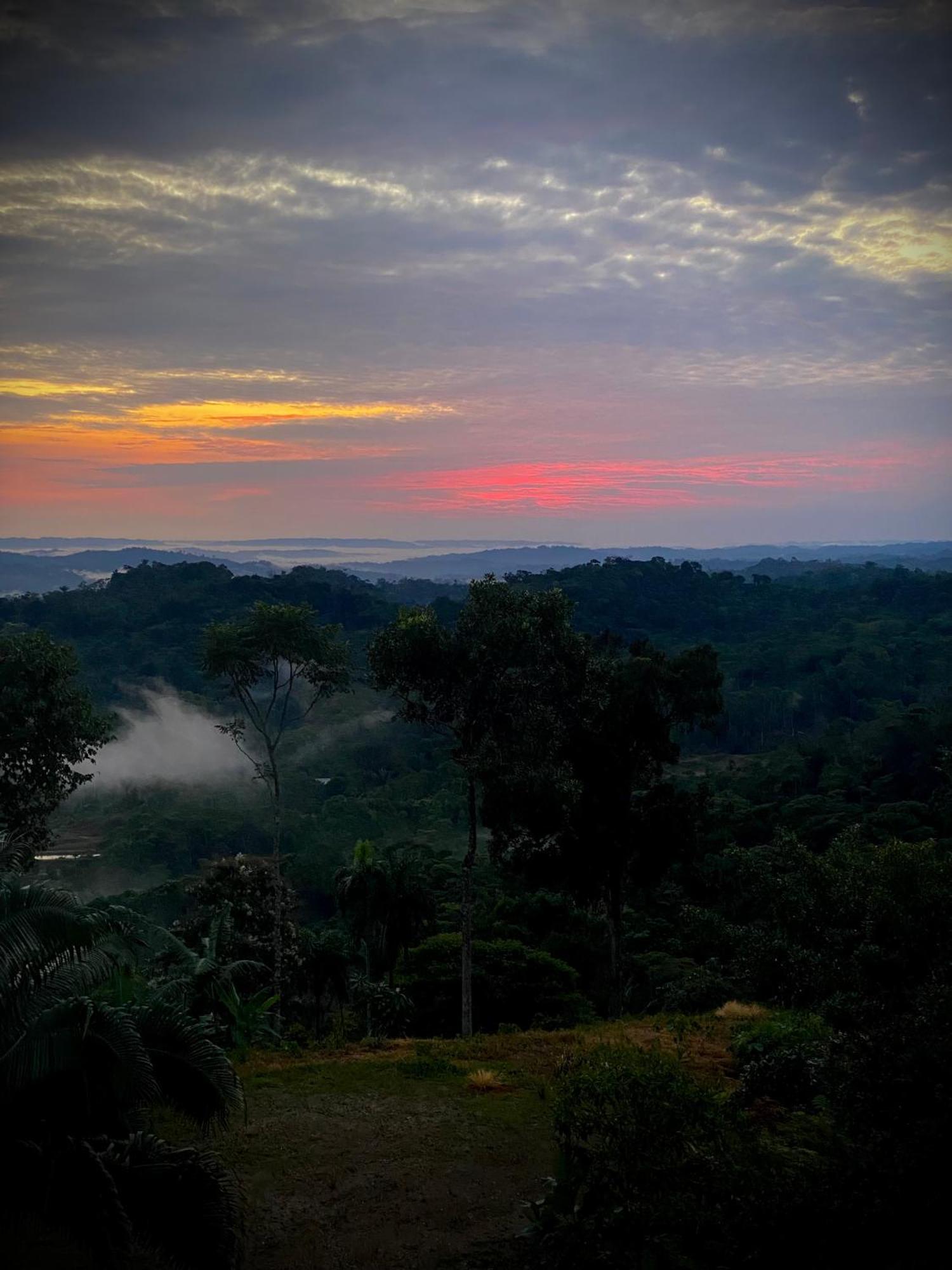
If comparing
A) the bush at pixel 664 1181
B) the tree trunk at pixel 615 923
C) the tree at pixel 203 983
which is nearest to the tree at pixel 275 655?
the tree trunk at pixel 615 923

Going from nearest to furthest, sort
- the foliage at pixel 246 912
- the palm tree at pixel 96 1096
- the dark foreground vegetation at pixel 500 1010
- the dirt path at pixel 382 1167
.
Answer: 1. the palm tree at pixel 96 1096
2. the dark foreground vegetation at pixel 500 1010
3. the dirt path at pixel 382 1167
4. the foliage at pixel 246 912

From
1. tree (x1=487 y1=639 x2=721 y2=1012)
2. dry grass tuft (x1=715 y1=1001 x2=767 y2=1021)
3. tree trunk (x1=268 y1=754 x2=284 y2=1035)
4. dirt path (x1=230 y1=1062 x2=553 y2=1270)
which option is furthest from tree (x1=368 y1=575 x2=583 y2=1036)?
dirt path (x1=230 y1=1062 x2=553 y2=1270)

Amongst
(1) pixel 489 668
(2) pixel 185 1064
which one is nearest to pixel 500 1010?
(1) pixel 489 668

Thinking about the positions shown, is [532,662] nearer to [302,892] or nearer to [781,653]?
[302,892]

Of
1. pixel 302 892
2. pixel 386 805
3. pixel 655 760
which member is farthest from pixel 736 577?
pixel 655 760

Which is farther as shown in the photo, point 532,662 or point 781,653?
point 781,653

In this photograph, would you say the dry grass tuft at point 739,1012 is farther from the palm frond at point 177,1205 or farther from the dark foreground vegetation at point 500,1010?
the palm frond at point 177,1205

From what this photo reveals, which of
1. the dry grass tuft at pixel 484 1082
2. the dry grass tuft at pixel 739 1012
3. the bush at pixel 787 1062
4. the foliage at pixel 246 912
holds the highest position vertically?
the bush at pixel 787 1062
